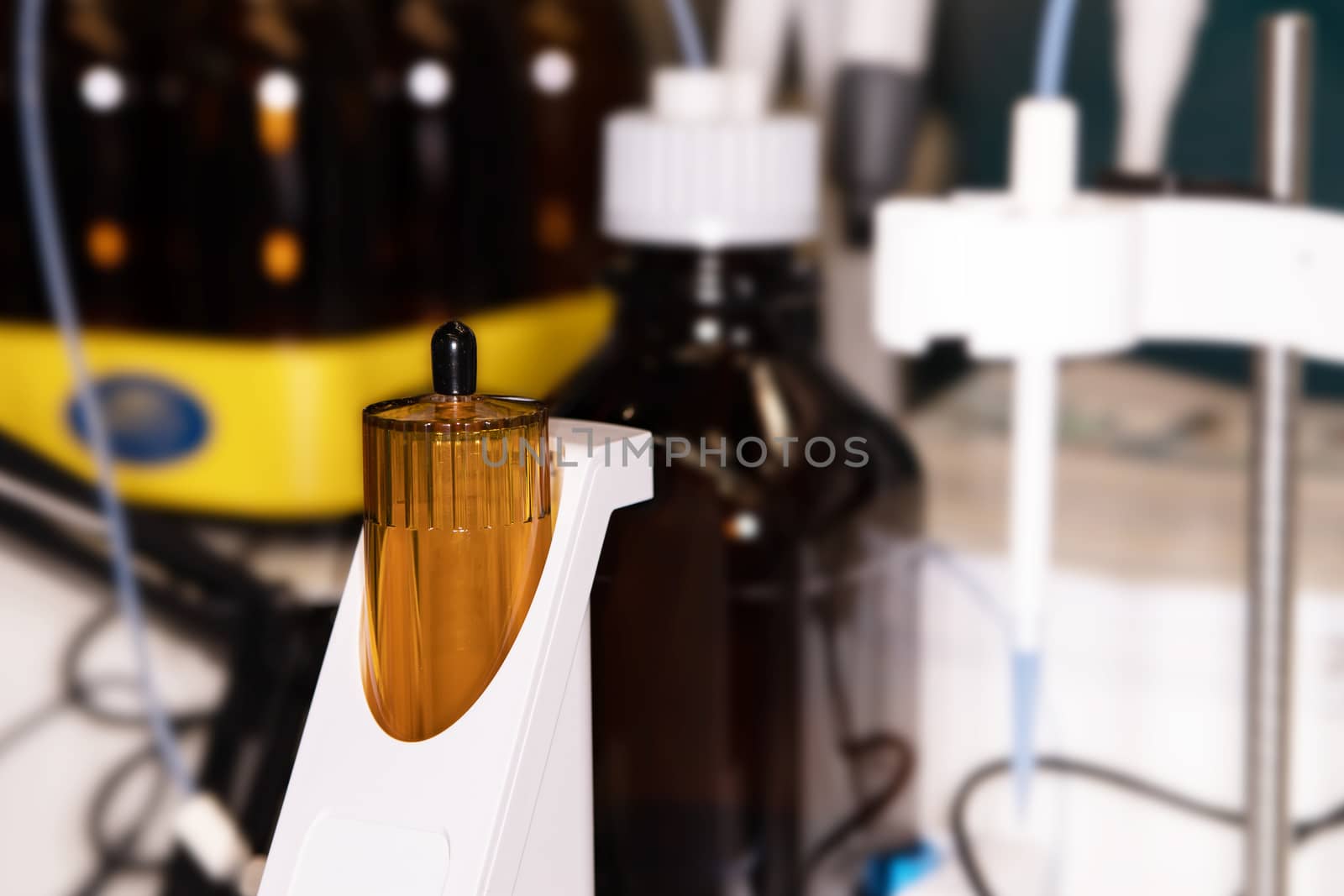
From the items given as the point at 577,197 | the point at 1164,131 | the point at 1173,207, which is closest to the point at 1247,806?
the point at 1173,207

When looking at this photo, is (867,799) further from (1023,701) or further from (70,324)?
A: (70,324)

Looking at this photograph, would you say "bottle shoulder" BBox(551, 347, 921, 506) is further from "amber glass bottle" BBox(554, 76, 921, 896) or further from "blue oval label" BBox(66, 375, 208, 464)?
Answer: "blue oval label" BBox(66, 375, 208, 464)

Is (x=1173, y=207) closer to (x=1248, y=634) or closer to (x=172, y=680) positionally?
(x=1248, y=634)

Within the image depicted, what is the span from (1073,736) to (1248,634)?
0.44 feet

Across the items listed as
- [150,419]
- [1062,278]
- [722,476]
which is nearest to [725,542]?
[722,476]

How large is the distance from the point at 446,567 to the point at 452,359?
37mm

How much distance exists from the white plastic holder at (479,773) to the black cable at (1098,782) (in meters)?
0.20

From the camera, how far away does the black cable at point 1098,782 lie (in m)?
0.40

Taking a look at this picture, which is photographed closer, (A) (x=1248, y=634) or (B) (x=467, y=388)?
(B) (x=467, y=388)

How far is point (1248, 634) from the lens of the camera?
0.34 m

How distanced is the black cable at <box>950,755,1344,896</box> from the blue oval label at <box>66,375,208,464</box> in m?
0.31

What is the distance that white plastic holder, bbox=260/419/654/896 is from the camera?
0.70ft

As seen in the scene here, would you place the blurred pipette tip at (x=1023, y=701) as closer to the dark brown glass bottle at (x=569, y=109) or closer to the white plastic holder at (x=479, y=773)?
the white plastic holder at (x=479, y=773)

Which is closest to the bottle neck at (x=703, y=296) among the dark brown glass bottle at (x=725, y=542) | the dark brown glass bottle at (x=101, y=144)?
the dark brown glass bottle at (x=725, y=542)
